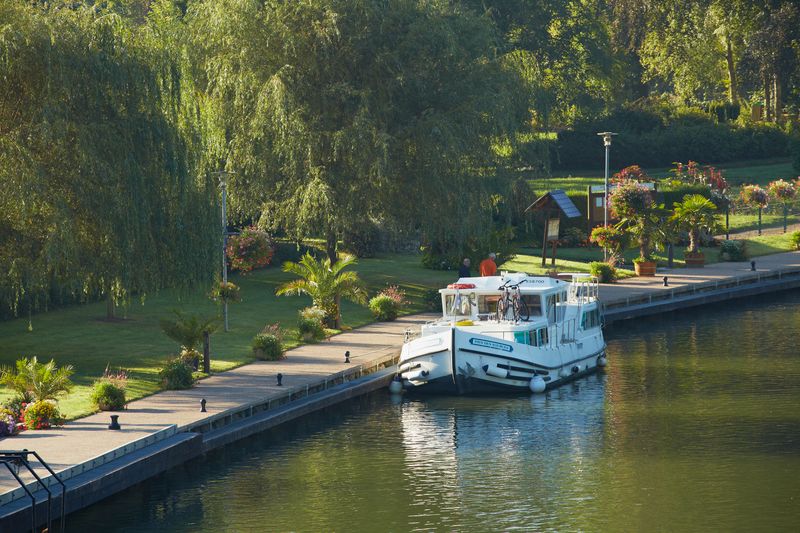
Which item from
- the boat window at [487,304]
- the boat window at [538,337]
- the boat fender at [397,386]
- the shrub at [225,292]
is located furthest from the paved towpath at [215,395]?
the boat window at [538,337]

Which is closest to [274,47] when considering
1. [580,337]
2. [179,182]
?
[179,182]

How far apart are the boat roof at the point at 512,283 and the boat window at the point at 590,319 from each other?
1.69m

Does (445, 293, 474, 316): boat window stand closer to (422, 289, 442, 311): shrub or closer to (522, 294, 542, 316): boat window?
(522, 294, 542, 316): boat window

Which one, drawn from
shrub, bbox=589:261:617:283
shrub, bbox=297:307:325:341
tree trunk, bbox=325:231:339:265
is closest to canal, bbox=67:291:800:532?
shrub, bbox=297:307:325:341

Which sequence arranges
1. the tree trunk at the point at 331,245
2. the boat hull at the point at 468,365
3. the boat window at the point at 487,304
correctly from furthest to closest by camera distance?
the tree trunk at the point at 331,245 → the boat window at the point at 487,304 → the boat hull at the point at 468,365

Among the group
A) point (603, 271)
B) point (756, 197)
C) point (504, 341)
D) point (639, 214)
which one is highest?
point (756, 197)

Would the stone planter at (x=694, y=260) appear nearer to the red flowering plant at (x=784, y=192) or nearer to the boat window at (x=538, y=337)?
the red flowering plant at (x=784, y=192)

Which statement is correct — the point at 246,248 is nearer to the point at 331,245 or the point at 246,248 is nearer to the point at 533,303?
the point at 331,245

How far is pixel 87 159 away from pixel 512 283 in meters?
13.5

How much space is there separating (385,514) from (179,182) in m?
15.3

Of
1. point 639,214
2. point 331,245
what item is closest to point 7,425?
point 331,245

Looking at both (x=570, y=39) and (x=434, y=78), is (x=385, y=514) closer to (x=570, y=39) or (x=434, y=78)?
(x=434, y=78)

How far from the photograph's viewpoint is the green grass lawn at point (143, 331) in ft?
119

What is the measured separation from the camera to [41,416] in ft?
94.8
